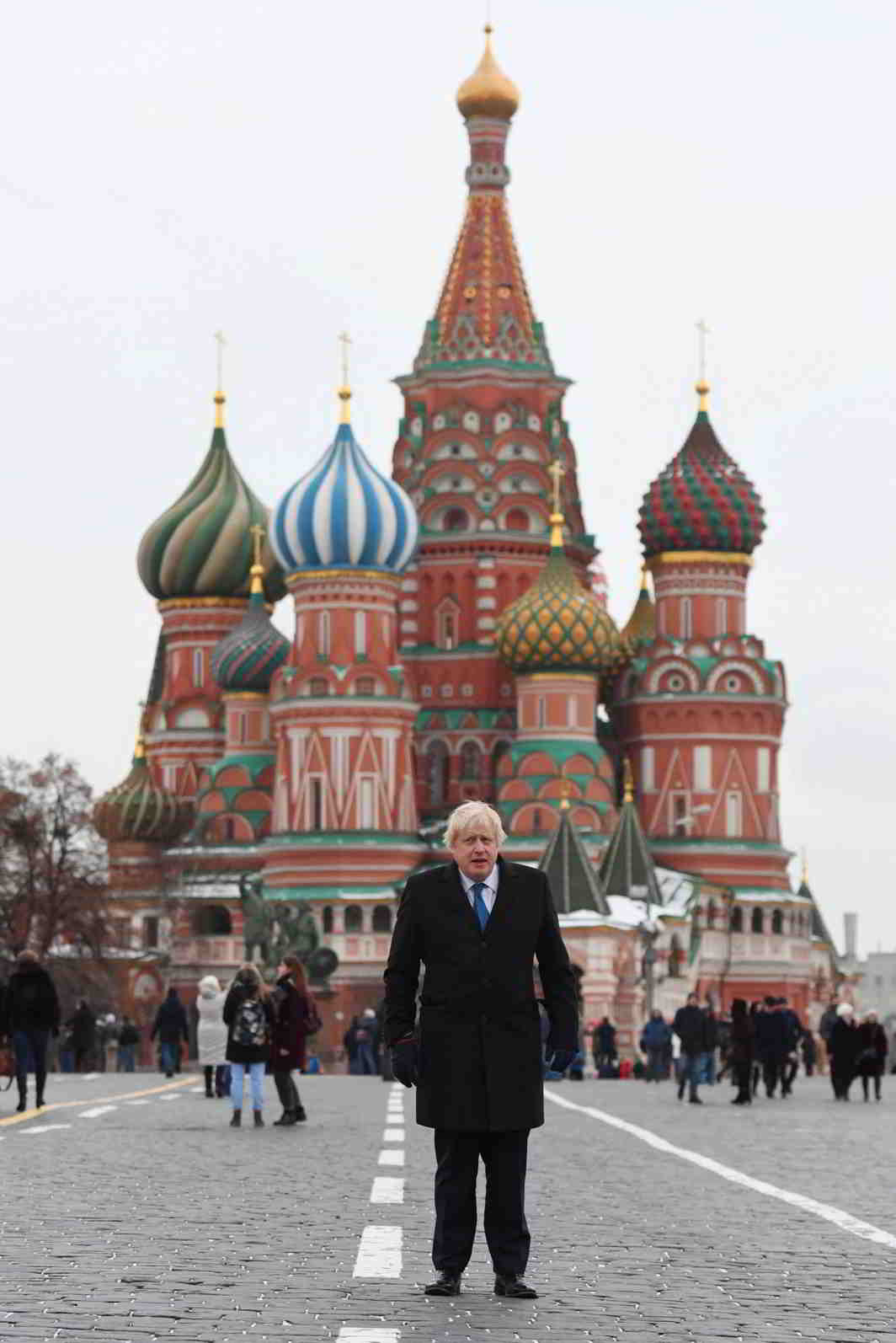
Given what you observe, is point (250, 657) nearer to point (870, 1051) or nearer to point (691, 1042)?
point (870, 1051)

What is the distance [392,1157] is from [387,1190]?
358 cm

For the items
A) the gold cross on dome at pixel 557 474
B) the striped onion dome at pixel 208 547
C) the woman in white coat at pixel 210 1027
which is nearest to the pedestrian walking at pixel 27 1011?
the woman in white coat at pixel 210 1027

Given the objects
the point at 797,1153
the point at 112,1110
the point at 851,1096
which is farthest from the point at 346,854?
the point at 797,1153

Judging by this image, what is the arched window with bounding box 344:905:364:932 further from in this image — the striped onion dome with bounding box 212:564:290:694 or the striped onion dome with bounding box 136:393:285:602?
the striped onion dome with bounding box 136:393:285:602

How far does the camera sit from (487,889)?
10.4 m

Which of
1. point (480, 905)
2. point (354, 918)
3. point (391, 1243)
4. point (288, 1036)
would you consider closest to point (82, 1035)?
point (288, 1036)

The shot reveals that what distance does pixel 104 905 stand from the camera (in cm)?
7775

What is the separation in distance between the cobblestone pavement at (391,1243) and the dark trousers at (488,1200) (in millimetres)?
150

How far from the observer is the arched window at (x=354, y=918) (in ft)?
300

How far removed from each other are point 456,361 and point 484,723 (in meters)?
11.8

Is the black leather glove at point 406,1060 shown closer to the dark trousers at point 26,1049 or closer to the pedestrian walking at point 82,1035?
the dark trousers at point 26,1049

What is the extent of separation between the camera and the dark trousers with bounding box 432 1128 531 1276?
1027 centimetres

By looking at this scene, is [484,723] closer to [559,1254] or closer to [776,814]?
[776,814]

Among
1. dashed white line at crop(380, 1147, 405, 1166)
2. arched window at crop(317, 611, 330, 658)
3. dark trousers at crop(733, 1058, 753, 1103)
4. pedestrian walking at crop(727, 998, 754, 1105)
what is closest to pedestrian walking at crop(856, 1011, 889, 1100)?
pedestrian walking at crop(727, 998, 754, 1105)
